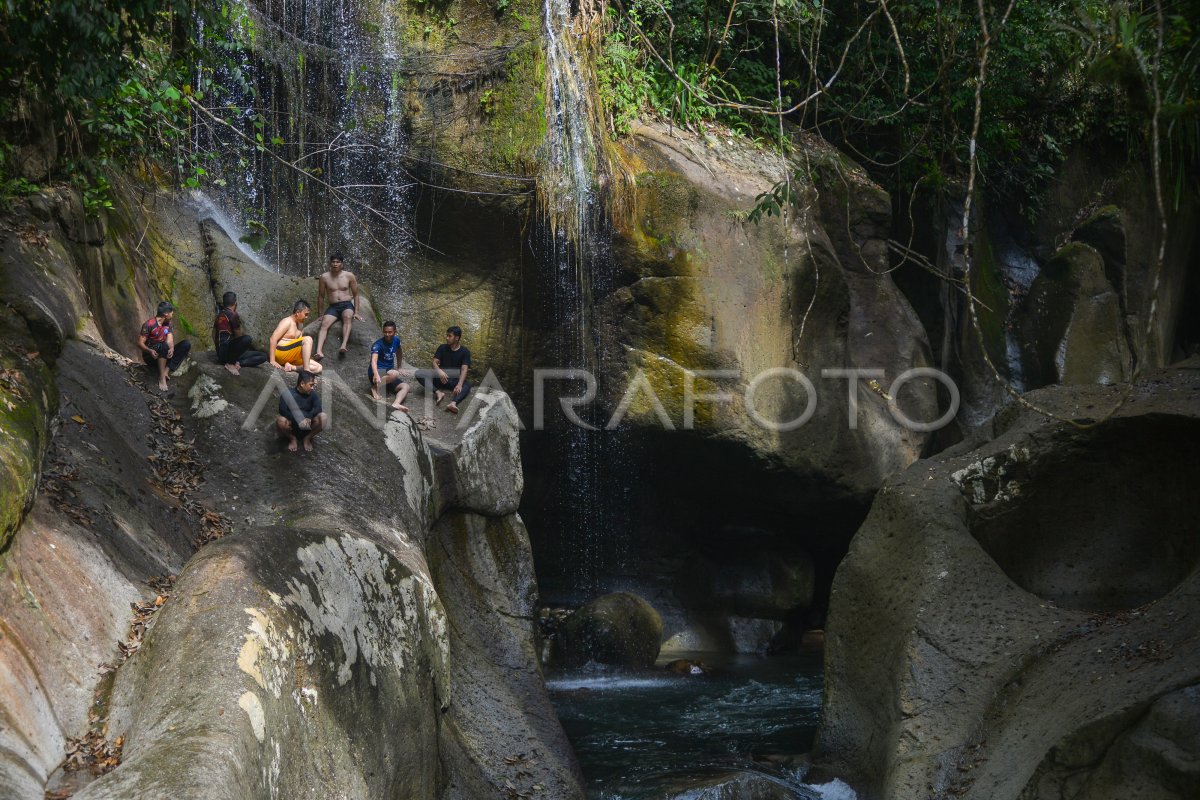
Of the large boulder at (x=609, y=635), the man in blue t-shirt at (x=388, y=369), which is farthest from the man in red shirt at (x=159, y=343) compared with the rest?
the large boulder at (x=609, y=635)

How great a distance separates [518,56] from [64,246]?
6.56 meters

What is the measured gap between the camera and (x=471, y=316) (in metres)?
14.2

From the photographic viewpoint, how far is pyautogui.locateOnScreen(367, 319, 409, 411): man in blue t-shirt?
10109 millimetres

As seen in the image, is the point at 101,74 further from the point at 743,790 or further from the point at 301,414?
the point at 743,790

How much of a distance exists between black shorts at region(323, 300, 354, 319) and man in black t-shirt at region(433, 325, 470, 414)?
96 centimetres

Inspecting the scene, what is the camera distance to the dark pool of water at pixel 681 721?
373 inches

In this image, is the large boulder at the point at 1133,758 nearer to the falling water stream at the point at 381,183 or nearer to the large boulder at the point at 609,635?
the falling water stream at the point at 381,183

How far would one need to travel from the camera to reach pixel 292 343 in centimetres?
1020

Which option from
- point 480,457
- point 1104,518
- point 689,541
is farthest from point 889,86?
point 480,457

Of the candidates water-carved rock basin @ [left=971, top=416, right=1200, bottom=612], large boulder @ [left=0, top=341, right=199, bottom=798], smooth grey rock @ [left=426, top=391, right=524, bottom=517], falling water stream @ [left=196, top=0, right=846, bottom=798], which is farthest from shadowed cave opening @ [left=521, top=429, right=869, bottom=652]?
large boulder @ [left=0, top=341, right=199, bottom=798]

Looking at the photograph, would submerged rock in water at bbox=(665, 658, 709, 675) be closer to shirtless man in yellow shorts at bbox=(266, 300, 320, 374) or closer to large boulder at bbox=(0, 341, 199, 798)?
shirtless man in yellow shorts at bbox=(266, 300, 320, 374)

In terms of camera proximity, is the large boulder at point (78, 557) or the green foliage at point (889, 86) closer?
the large boulder at point (78, 557)

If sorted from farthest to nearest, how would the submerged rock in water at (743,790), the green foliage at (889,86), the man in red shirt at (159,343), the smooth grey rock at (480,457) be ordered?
the green foliage at (889,86)
the smooth grey rock at (480,457)
the man in red shirt at (159,343)
the submerged rock in water at (743,790)

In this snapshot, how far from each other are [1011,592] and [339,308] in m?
6.59
